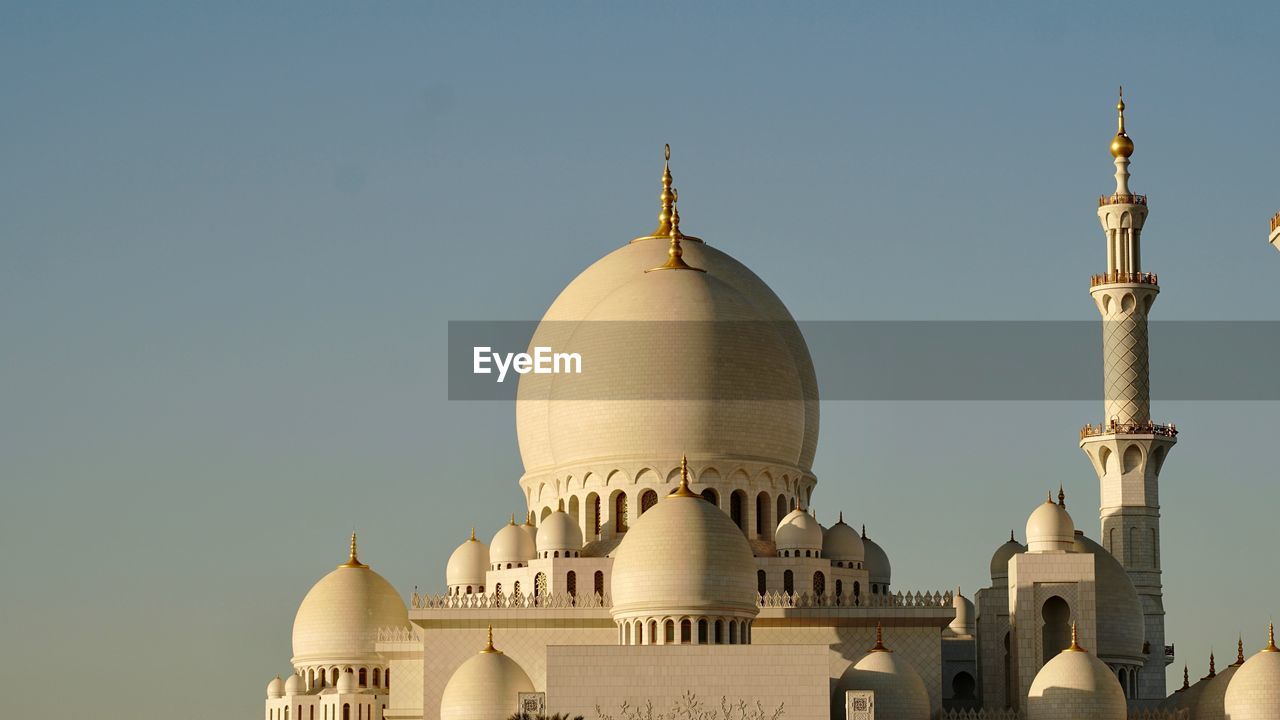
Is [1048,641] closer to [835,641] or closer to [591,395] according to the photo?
[835,641]

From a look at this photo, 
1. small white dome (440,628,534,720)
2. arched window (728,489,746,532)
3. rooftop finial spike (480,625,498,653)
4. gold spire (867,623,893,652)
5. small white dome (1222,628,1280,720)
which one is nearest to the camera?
small white dome (440,628,534,720)

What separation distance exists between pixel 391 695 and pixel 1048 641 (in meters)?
15.1

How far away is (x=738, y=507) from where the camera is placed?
64500mm

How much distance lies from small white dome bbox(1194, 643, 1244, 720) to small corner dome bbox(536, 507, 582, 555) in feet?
47.1

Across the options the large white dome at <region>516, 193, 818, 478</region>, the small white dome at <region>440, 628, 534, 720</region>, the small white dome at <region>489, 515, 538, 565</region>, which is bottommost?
the small white dome at <region>440, 628, 534, 720</region>

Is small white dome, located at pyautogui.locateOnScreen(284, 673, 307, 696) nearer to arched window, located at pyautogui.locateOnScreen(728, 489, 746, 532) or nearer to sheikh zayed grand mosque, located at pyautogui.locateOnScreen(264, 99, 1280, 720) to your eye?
sheikh zayed grand mosque, located at pyautogui.locateOnScreen(264, 99, 1280, 720)

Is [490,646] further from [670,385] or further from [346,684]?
[346,684]

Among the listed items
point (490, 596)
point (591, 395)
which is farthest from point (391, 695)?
point (591, 395)

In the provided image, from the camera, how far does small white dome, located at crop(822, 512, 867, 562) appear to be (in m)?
63.8

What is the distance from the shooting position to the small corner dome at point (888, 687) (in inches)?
2279

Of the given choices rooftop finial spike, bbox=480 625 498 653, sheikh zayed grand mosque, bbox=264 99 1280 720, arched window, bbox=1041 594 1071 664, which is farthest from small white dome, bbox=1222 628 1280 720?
rooftop finial spike, bbox=480 625 498 653

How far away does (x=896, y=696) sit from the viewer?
2283 inches

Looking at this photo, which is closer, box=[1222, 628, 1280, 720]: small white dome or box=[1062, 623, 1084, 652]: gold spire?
box=[1062, 623, 1084, 652]: gold spire

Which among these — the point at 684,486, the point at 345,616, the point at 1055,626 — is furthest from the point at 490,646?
the point at 1055,626
